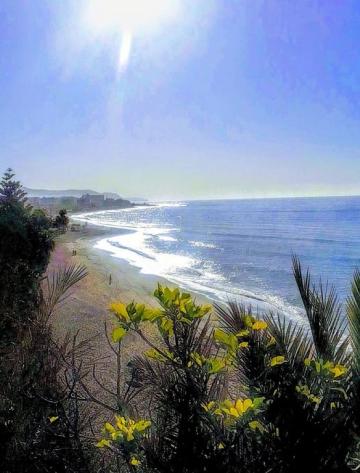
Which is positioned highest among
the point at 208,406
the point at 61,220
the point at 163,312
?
the point at 61,220

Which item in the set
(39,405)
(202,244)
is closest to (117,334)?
(39,405)

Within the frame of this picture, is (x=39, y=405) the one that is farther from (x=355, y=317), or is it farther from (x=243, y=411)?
(x=355, y=317)

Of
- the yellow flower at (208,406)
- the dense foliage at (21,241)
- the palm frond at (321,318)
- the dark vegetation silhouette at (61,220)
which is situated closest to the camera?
the yellow flower at (208,406)

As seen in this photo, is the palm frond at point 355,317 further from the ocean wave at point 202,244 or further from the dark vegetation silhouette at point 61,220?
the ocean wave at point 202,244

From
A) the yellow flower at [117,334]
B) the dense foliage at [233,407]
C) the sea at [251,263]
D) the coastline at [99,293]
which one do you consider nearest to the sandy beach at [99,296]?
the coastline at [99,293]

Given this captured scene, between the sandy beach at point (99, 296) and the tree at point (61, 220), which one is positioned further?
the sandy beach at point (99, 296)

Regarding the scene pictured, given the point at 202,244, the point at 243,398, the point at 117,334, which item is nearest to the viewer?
the point at 117,334

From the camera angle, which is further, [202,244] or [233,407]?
[202,244]

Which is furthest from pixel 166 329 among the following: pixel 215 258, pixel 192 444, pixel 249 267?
pixel 215 258

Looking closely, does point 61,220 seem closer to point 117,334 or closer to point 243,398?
point 243,398

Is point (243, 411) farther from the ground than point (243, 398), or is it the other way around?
point (243, 411)

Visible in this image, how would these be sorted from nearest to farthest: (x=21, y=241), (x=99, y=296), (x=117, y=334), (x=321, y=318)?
1. (x=117, y=334)
2. (x=321, y=318)
3. (x=21, y=241)
4. (x=99, y=296)

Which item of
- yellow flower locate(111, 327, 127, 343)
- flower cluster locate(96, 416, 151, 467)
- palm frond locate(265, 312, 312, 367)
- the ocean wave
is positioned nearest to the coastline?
palm frond locate(265, 312, 312, 367)

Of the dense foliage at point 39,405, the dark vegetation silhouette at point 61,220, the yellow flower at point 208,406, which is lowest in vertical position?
the dense foliage at point 39,405
